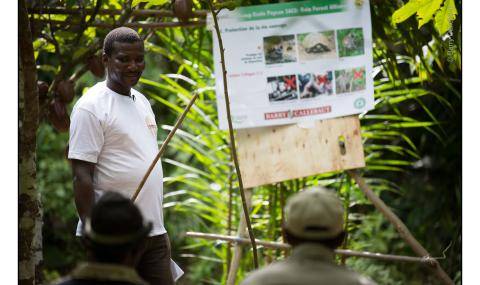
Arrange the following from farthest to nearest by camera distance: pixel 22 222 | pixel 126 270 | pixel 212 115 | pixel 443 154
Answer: pixel 443 154 → pixel 212 115 → pixel 22 222 → pixel 126 270

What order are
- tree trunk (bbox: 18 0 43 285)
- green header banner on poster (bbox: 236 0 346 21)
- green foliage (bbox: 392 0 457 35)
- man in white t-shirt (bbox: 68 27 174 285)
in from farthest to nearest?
green header banner on poster (bbox: 236 0 346 21) < green foliage (bbox: 392 0 457 35) < man in white t-shirt (bbox: 68 27 174 285) < tree trunk (bbox: 18 0 43 285)

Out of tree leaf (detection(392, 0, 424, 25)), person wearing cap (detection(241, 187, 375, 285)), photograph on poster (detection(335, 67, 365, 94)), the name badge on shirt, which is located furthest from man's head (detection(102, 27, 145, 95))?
photograph on poster (detection(335, 67, 365, 94))

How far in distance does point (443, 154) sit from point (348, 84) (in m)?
2.60

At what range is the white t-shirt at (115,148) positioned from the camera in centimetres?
338

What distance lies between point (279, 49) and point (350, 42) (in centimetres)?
39

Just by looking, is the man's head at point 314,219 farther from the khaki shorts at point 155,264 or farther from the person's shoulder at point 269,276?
the khaki shorts at point 155,264

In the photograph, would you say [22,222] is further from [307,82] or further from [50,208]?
[50,208]

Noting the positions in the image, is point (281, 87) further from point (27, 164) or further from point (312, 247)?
point (312, 247)

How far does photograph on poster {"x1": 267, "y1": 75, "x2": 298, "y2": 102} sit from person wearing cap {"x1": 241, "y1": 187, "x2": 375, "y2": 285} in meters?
2.40

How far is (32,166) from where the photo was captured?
3232 mm

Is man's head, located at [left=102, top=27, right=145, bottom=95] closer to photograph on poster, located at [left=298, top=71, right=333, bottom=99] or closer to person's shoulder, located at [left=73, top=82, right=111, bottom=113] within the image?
person's shoulder, located at [left=73, top=82, right=111, bottom=113]

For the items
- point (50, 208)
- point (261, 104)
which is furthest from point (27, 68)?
point (50, 208)

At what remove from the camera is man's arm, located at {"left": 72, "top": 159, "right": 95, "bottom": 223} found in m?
3.31

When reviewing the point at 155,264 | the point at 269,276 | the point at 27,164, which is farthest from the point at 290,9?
the point at 269,276
